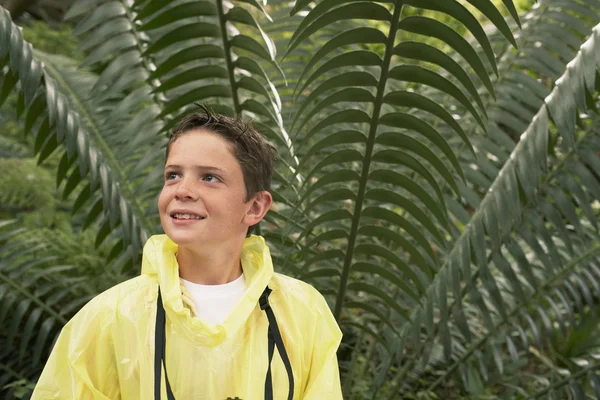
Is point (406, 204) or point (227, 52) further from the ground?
point (227, 52)

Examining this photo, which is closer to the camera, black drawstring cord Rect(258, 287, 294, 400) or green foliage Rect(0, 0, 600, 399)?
black drawstring cord Rect(258, 287, 294, 400)

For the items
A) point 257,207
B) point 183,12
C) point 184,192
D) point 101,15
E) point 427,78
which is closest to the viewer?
point 184,192

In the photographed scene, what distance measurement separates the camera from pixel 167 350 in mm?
1137

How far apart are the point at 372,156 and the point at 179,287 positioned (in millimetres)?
843

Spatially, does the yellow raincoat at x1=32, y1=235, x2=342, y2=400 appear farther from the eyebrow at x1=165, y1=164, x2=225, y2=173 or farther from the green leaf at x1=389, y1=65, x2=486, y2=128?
the green leaf at x1=389, y1=65, x2=486, y2=128

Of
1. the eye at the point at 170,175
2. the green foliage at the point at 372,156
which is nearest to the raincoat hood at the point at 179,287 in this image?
the eye at the point at 170,175

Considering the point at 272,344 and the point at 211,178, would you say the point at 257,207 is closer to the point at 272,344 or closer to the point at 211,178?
the point at 211,178

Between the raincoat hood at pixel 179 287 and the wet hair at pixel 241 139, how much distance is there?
0.37 feet

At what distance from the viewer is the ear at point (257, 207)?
122 centimetres

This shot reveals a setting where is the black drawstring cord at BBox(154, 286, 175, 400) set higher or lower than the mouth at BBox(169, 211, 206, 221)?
lower

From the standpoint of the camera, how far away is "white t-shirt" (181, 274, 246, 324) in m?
1.16

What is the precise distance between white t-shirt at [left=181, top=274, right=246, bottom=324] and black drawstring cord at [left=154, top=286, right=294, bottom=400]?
5 centimetres

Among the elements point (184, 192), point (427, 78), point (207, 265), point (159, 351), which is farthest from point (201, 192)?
point (427, 78)

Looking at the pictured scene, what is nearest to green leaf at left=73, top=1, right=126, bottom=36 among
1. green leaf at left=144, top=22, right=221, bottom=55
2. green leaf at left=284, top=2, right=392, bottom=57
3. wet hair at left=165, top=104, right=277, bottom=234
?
green leaf at left=144, top=22, right=221, bottom=55
